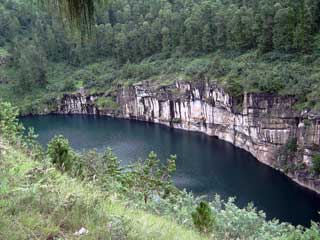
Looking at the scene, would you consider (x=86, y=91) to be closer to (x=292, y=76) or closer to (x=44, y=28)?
(x=44, y=28)

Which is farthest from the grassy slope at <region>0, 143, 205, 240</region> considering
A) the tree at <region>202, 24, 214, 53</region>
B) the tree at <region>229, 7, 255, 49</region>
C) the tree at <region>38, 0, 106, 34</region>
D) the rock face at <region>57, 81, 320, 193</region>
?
the tree at <region>202, 24, 214, 53</region>

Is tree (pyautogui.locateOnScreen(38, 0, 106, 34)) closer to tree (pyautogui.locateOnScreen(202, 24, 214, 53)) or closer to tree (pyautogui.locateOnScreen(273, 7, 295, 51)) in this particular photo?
Answer: tree (pyautogui.locateOnScreen(273, 7, 295, 51))

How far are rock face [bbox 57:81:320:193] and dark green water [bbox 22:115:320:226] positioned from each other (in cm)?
99

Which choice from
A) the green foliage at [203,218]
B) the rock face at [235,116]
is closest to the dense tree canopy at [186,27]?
the rock face at [235,116]

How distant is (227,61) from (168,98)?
7193 millimetres

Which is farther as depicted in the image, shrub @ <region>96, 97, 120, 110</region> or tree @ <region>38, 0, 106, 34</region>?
shrub @ <region>96, 97, 120, 110</region>

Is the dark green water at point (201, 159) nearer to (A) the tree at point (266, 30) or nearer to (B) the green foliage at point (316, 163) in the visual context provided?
(B) the green foliage at point (316, 163)

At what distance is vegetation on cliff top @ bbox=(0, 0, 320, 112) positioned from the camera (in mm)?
33938

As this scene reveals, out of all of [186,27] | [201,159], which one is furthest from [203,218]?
[186,27]

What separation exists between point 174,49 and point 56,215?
152 ft

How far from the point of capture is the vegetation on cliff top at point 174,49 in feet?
111

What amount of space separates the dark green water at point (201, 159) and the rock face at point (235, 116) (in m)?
0.99

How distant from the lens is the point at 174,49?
49.0m

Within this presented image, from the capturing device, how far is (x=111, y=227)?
3701mm
